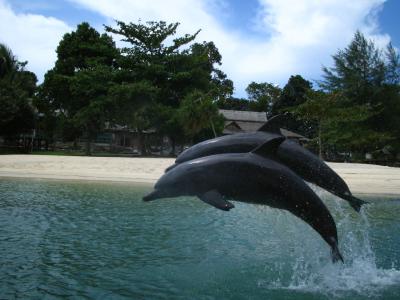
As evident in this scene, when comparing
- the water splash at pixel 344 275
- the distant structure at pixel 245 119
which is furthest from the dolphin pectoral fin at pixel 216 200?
the distant structure at pixel 245 119

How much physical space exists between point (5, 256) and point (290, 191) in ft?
16.6

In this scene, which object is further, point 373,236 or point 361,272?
point 373,236

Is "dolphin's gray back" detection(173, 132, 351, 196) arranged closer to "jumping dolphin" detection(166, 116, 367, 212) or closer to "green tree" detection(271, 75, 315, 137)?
"jumping dolphin" detection(166, 116, 367, 212)

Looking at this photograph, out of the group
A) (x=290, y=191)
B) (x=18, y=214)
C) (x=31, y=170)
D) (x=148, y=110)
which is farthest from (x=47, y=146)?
(x=290, y=191)

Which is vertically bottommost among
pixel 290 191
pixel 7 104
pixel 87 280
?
pixel 87 280

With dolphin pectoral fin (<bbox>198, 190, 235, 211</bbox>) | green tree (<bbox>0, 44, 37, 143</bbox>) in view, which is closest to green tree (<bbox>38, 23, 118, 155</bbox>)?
green tree (<bbox>0, 44, 37, 143</bbox>)

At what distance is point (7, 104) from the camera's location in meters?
43.2

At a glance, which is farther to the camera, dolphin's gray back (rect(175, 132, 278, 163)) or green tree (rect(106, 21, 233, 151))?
green tree (rect(106, 21, 233, 151))

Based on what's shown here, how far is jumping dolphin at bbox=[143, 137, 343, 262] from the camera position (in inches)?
211

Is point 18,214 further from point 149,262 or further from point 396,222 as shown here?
point 396,222

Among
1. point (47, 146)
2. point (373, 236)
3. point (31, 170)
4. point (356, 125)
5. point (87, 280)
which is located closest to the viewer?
point (87, 280)

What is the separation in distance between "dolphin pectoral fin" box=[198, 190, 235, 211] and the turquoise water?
5.20ft

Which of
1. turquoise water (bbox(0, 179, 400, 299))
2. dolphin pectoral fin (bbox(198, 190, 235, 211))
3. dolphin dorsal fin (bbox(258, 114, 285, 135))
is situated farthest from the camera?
turquoise water (bbox(0, 179, 400, 299))

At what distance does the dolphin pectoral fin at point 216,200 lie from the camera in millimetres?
4953
